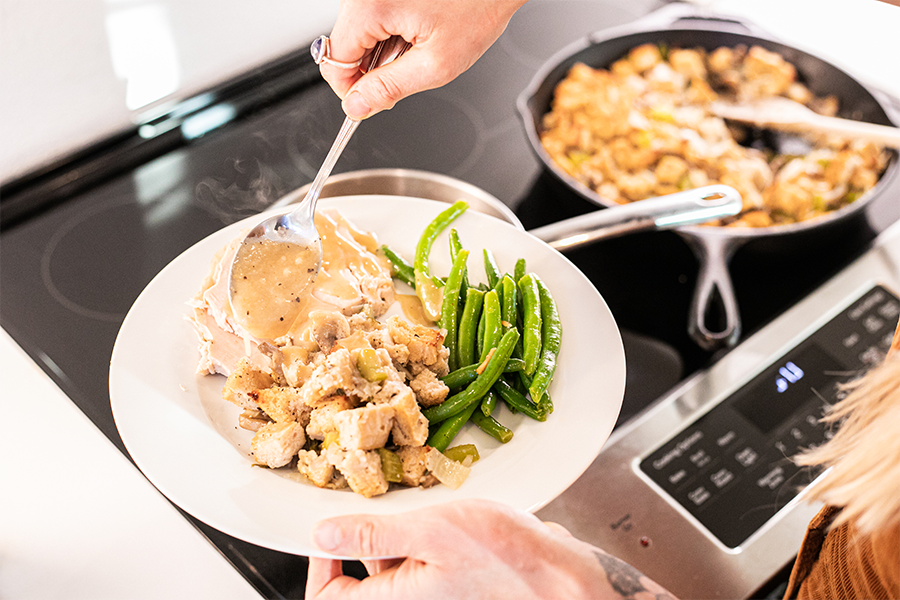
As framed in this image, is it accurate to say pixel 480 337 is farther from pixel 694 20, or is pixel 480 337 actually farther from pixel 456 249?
pixel 694 20

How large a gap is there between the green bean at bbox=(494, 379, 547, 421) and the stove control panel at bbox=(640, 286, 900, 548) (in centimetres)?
36

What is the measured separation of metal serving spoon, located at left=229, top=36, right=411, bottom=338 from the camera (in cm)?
135

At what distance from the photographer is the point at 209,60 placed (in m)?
2.10

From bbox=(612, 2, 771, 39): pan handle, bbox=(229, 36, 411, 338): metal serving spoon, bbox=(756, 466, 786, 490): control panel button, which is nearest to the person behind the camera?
bbox=(229, 36, 411, 338): metal serving spoon

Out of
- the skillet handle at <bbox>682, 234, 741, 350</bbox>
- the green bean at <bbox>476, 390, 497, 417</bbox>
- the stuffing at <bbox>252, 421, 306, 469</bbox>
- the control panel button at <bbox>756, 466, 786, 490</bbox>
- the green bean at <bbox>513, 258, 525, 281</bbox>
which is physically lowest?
the control panel button at <bbox>756, 466, 786, 490</bbox>

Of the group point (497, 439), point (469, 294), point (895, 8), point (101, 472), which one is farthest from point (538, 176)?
point (895, 8)

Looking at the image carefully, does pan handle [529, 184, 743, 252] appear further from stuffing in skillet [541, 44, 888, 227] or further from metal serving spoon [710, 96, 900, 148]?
metal serving spoon [710, 96, 900, 148]

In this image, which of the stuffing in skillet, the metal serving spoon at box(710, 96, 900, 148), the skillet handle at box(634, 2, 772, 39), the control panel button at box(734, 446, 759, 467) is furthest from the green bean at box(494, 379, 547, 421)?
the skillet handle at box(634, 2, 772, 39)

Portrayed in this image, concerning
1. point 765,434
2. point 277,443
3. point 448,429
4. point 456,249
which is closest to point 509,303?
point 456,249

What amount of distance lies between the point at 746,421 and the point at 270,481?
1.04 metres

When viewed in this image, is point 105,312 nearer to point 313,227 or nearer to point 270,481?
point 313,227

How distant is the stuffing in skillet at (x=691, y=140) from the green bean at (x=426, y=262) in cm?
62

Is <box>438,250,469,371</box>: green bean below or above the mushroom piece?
below

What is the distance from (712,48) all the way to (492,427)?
166 cm
